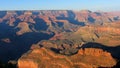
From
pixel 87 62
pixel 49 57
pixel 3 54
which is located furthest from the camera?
pixel 3 54

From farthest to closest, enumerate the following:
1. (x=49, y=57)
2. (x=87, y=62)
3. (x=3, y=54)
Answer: (x=3, y=54) < (x=49, y=57) < (x=87, y=62)

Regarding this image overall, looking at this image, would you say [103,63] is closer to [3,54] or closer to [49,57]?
[49,57]

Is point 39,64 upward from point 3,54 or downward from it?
upward

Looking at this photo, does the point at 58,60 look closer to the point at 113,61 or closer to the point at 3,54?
the point at 113,61

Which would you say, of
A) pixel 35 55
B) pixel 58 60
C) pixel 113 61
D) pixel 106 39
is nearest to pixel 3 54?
pixel 106 39

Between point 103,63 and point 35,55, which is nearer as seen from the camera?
point 103,63

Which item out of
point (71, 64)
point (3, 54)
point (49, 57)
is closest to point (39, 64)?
point (49, 57)
